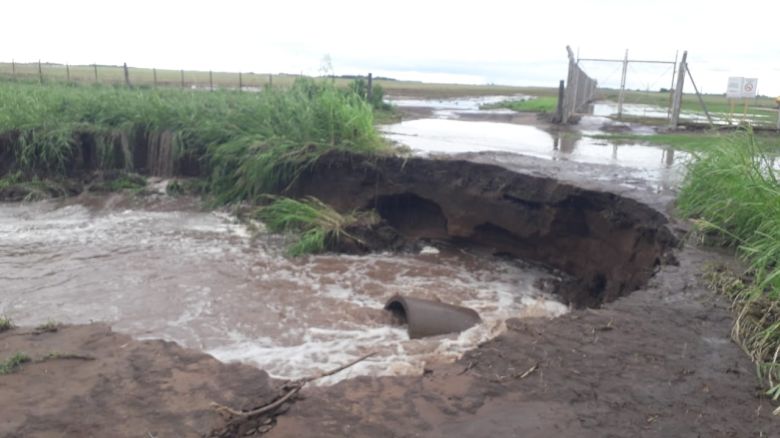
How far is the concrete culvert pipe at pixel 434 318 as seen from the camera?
5.42 metres

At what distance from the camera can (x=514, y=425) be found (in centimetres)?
327

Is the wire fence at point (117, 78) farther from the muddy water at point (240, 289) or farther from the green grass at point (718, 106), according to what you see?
the green grass at point (718, 106)

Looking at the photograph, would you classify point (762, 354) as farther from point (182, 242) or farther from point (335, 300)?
point (182, 242)

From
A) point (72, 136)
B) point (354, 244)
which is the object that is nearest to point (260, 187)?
point (354, 244)

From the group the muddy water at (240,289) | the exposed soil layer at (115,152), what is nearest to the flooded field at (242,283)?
the muddy water at (240,289)

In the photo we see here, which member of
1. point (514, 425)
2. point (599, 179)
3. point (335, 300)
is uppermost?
point (599, 179)

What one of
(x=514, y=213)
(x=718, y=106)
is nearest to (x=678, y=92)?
(x=514, y=213)

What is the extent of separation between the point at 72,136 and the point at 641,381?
11919 millimetres

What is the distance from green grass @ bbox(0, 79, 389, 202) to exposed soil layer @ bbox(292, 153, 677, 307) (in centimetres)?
50

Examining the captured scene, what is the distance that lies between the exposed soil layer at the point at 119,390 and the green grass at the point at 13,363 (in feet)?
0.15

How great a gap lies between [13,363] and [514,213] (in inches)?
234

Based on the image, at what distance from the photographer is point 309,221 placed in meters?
9.18

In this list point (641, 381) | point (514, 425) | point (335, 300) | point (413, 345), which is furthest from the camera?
point (335, 300)

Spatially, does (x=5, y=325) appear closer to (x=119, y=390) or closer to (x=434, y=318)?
(x=119, y=390)
